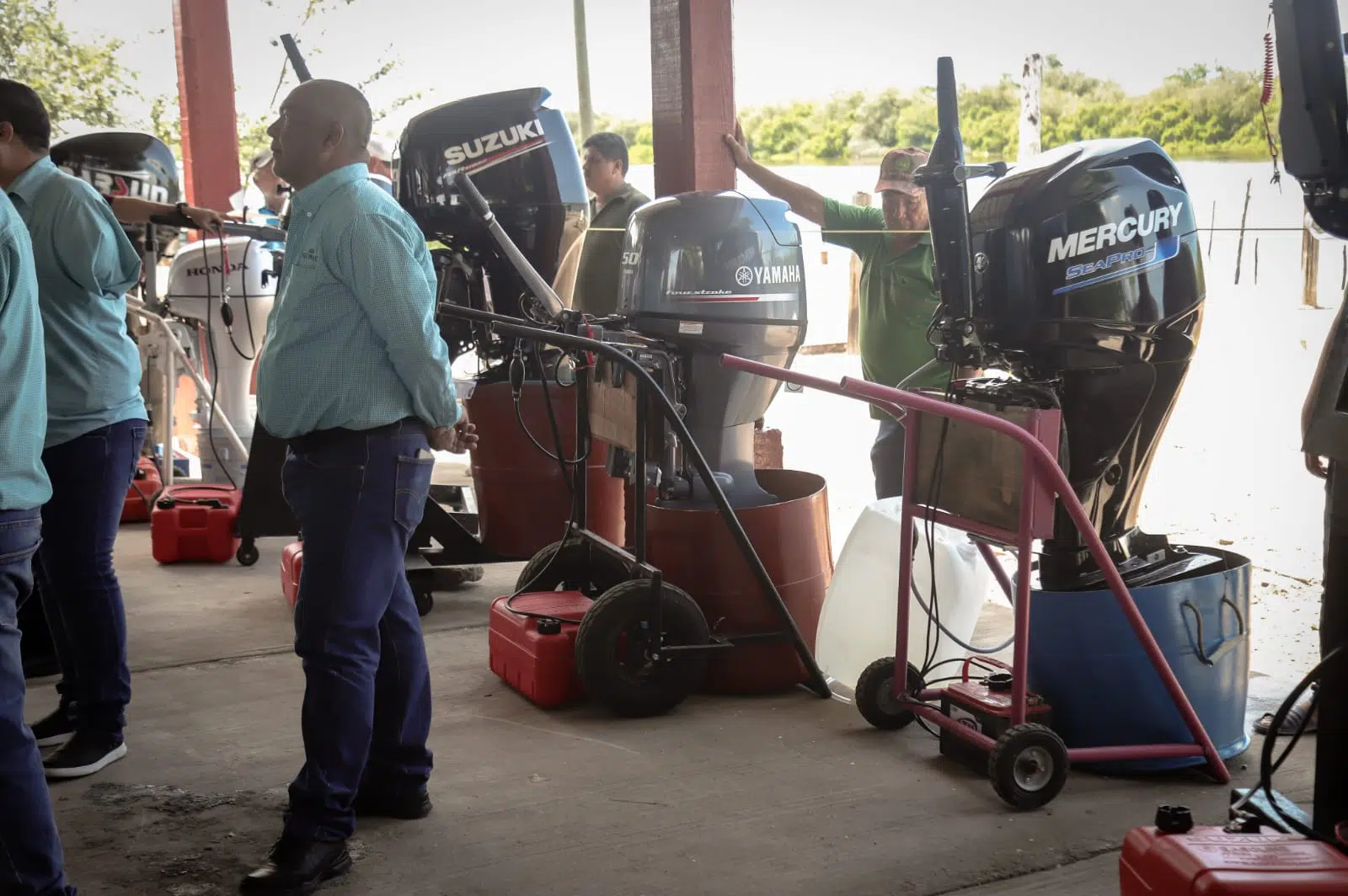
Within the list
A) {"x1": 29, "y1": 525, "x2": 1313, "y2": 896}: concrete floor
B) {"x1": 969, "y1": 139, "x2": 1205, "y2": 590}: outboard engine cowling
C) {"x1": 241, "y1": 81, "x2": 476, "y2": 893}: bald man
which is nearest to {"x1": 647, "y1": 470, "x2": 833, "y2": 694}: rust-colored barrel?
{"x1": 29, "y1": 525, "x2": 1313, "y2": 896}: concrete floor

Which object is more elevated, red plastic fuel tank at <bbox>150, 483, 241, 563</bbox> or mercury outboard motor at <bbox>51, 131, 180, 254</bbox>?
mercury outboard motor at <bbox>51, 131, 180, 254</bbox>

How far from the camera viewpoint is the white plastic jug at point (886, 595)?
140 inches

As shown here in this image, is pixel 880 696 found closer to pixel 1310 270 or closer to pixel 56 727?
pixel 56 727

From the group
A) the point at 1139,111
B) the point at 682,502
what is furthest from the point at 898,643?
the point at 1139,111

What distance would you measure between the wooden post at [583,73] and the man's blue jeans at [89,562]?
8.78 metres

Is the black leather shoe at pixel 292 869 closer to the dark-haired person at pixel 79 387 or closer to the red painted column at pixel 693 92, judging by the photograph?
the dark-haired person at pixel 79 387

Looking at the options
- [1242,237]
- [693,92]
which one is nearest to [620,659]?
[693,92]

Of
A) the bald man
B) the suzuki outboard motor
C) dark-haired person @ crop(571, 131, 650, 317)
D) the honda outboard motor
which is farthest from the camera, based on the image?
dark-haired person @ crop(571, 131, 650, 317)

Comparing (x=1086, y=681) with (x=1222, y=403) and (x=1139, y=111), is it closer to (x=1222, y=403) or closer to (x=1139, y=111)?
(x=1222, y=403)

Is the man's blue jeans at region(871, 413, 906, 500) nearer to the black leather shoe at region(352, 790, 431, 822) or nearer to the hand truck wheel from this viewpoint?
the black leather shoe at region(352, 790, 431, 822)

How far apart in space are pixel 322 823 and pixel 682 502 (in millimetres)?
1597

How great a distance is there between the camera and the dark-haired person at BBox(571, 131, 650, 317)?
207 inches

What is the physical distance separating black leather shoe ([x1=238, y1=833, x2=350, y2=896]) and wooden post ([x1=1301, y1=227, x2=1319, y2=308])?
3.24 m

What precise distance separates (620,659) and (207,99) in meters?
6.86
